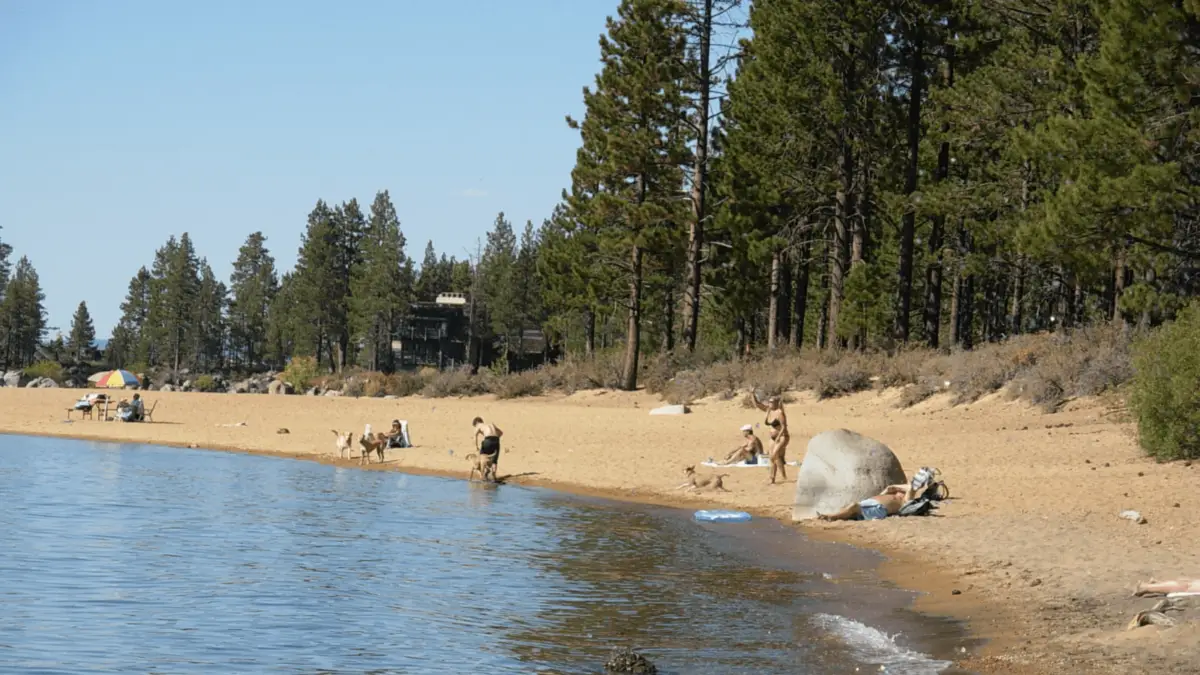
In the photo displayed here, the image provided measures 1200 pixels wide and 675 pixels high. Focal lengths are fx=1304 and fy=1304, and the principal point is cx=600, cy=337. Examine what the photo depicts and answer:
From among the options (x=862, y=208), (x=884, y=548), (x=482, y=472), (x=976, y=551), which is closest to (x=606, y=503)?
(x=482, y=472)

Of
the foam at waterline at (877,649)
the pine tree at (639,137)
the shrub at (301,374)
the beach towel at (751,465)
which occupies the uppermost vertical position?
the pine tree at (639,137)

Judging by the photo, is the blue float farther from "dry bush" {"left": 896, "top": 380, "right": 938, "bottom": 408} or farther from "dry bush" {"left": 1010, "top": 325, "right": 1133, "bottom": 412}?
"dry bush" {"left": 896, "top": 380, "right": 938, "bottom": 408}

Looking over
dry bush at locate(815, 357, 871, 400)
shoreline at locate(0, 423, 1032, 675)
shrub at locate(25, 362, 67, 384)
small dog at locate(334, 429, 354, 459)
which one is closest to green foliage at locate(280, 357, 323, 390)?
shrub at locate(25, 362, 67, 384)

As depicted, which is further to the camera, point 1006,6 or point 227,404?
point 227,404

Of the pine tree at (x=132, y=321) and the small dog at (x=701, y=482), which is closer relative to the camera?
the small dog at (x=701, y=482)

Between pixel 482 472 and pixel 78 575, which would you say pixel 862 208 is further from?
pixel 78 575

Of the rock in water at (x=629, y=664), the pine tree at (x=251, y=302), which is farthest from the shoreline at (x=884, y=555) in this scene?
the pine tree at (x=251, y=302)

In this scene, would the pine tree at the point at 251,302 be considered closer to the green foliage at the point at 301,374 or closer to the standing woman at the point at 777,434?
the green foliage at the point at 301,374

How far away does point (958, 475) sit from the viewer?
20938 mm

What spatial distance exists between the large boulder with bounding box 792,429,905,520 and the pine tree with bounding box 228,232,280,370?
108 meters

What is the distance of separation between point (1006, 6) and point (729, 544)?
803 inches

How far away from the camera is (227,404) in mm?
47594

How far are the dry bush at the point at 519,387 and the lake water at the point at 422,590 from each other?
70.7ft

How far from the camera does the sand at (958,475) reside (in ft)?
36.2
